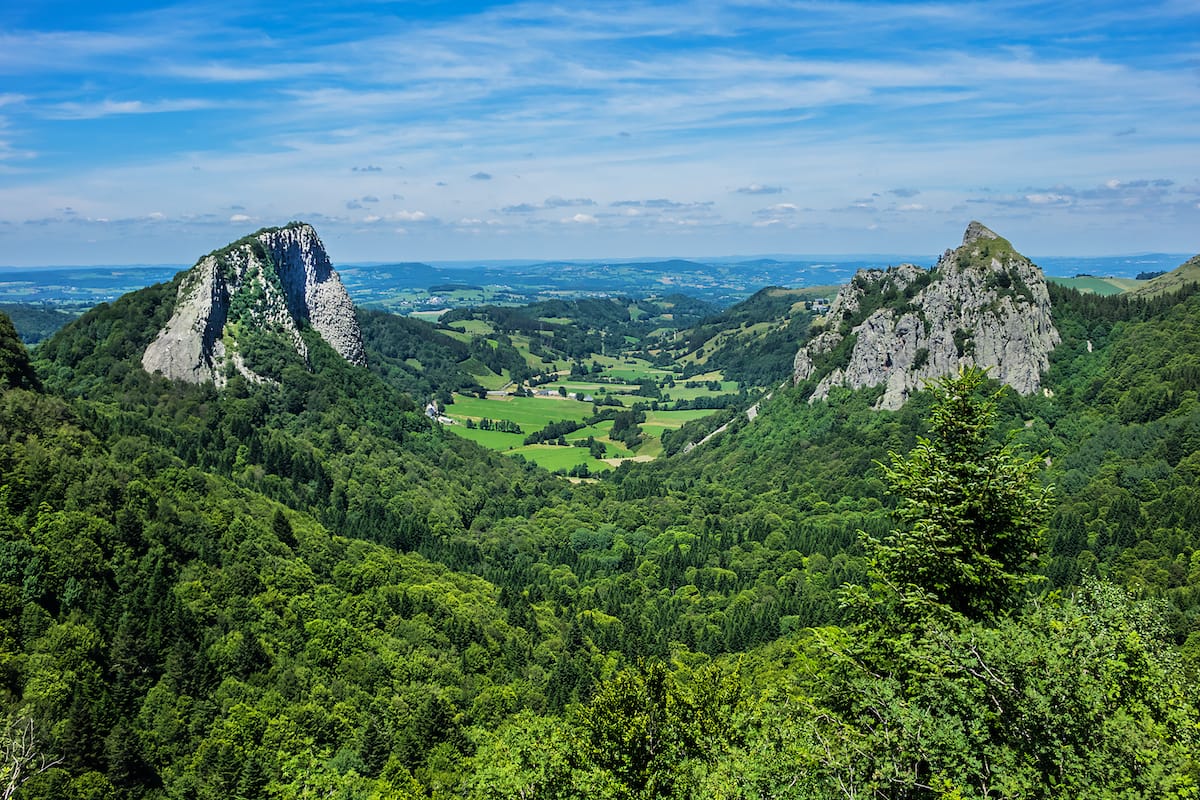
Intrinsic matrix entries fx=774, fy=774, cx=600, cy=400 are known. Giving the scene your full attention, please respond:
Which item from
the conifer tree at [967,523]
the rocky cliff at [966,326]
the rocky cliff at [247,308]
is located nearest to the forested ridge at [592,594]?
Result: the conifer tree at [967,523]

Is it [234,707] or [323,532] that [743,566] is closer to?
[323,532]

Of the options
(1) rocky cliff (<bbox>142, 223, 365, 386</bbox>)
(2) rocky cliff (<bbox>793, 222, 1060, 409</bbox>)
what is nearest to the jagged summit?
(2) rocky cliff (<bbox>793, 222, 1060, 409</bbox>)

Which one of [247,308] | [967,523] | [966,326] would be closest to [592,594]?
[967,523]

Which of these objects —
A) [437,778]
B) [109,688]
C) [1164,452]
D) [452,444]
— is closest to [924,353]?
[1164,452]

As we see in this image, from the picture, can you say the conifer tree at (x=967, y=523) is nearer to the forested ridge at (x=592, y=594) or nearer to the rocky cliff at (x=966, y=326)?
the forested ridge at (x=592, y=594)

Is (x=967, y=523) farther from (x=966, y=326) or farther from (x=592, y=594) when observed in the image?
(x=966, y=326)

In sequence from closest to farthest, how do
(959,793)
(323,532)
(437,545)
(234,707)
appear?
(959,793) < (234,707) < (323,532) < (437,545)

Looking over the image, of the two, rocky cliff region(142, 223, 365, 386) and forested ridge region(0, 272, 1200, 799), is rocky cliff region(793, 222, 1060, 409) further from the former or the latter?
rocky cliff region(142, 223, 365, 386)
